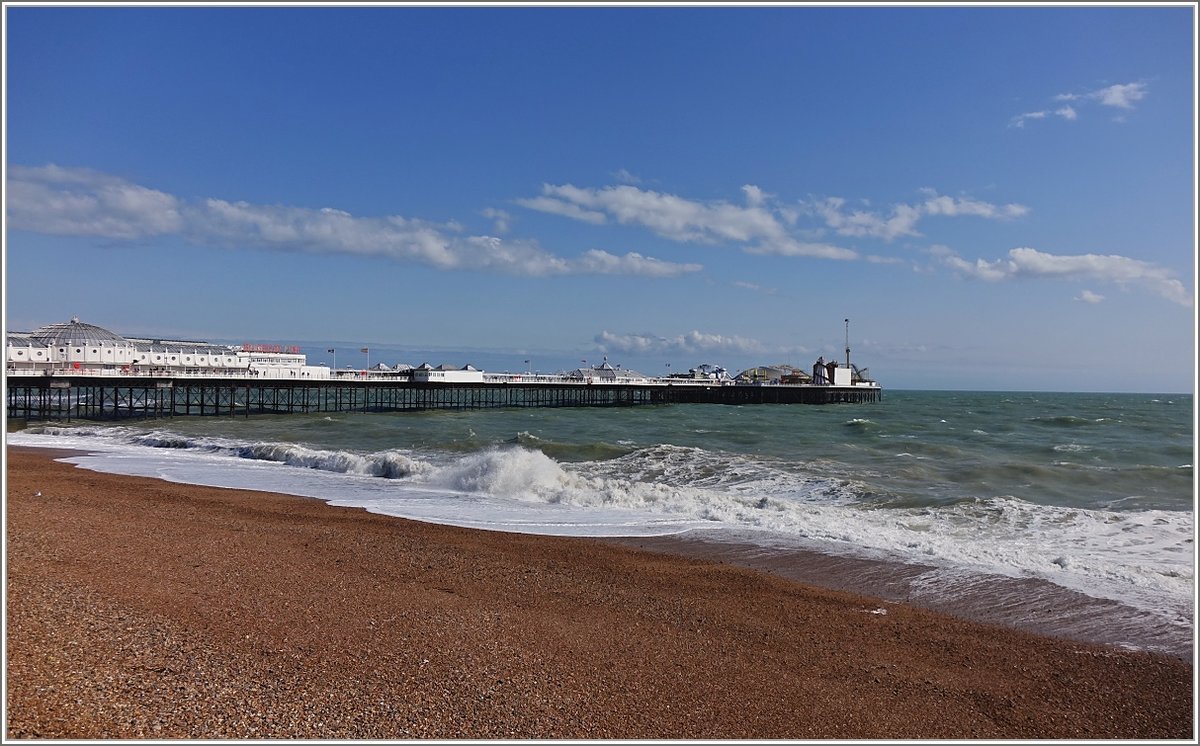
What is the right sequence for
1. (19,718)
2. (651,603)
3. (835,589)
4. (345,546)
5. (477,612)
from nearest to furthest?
(19,718)
(477,612)
(651,603)
(835,589)
(345,546)

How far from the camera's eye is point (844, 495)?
14.7 meters

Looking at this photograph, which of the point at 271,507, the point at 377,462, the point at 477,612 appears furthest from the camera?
the point at 377,462

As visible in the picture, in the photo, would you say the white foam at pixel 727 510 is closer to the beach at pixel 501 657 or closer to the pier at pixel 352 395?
the beach at pixel 501 657

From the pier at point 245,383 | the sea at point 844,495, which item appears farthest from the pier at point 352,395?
the sea at point 844,495

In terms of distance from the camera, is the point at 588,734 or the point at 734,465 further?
the point at 734,465

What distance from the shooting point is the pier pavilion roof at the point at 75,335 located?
134 ft

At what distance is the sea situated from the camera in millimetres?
8062

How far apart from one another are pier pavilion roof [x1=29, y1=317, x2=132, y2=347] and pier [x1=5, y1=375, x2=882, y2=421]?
2.55 meters

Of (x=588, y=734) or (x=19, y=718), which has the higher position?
(x=19, y=718)

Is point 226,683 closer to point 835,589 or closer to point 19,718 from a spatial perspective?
point 19,718

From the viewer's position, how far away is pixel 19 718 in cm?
378

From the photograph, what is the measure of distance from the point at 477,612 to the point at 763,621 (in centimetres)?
249

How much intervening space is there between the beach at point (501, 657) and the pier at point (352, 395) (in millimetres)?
35103

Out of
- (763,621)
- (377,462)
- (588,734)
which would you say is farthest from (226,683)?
(377,462)
